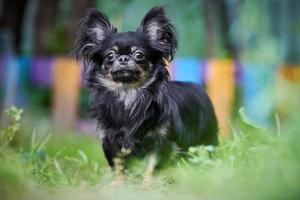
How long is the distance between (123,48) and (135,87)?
0.36 meters

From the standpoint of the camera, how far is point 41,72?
14180 millimetres

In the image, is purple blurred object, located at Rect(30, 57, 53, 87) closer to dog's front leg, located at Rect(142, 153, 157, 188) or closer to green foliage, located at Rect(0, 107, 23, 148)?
green foliage, located at Rect(0, 107, 23, 148)

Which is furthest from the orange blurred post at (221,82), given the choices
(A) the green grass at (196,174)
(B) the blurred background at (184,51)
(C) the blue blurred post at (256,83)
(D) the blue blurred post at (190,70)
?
(A) the green grass at (196,174)

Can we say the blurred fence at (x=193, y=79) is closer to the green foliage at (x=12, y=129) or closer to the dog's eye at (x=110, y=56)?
the dog's eye at (x=110, y=56)

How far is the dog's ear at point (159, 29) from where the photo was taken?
18.7 feet

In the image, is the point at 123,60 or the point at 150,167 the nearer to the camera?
the point at 150,167

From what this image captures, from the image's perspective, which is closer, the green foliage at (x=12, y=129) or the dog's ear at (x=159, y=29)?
the green foliage at (x=12, y=129)

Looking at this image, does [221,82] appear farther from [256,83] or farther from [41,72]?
[41,72]

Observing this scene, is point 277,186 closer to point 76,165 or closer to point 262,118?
point 76,165

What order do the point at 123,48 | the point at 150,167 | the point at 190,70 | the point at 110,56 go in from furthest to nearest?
the point at 190,70 → the point at 110,56 → the point at 123,48 → the point at 150,167

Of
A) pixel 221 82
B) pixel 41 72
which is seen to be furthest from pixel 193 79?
pixel 41 72

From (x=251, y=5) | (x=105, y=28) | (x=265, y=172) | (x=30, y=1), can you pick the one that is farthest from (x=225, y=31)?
(x=265, y=172)

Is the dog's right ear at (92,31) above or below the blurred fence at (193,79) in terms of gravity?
above

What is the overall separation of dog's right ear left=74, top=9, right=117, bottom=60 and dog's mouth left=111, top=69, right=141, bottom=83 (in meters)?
0.28
